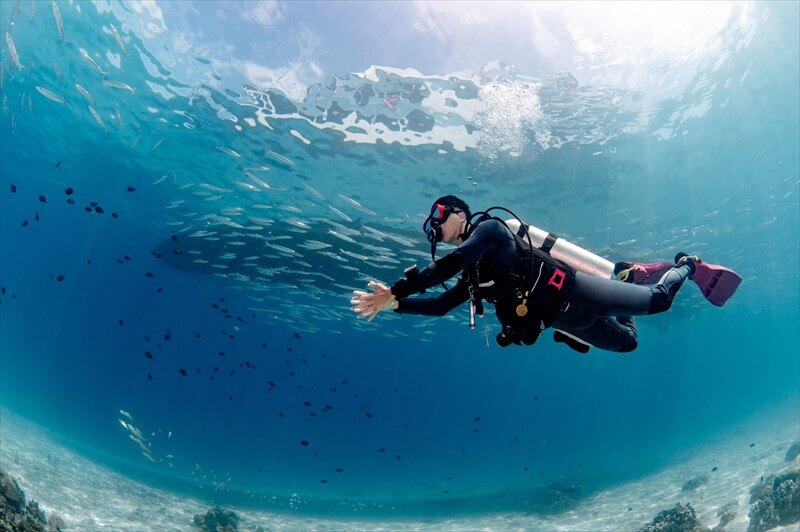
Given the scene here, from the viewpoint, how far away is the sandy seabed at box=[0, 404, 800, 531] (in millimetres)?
14594

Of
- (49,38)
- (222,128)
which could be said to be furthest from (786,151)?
(49,38)

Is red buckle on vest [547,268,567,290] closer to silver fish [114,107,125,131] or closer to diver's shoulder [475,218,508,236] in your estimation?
diver's shoulder [475,218,508,236]

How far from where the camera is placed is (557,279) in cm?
388

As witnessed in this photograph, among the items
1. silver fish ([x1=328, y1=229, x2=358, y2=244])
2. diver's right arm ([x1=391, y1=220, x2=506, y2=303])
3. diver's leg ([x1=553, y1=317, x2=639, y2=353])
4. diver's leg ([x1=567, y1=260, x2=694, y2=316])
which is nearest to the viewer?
diver's right arm ([x1=391, y1=220, x2=506, y2=303])

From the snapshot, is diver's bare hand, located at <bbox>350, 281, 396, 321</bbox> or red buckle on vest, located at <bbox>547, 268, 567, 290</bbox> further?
red buckle on vest, located at <bbox>547, 268, 567, 290</bbox>

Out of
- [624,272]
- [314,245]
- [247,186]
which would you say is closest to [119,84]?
[247,186]

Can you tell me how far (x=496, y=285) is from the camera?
390 centimetres

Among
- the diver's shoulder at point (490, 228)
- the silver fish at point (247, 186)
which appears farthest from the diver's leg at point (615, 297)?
the silver fish at point (247, 186)

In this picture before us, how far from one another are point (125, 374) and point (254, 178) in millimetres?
110173

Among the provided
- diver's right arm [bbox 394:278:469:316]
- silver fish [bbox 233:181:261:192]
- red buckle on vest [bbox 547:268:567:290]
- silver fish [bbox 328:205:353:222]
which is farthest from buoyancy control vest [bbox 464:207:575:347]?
silver fish [bbox 233:181:261:192]

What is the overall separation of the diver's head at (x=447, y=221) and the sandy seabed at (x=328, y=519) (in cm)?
1274

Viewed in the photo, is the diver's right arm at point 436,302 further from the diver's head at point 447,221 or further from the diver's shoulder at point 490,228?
the diver's shoulder at point 490,228

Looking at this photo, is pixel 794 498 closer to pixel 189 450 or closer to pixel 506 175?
pixel 506 175

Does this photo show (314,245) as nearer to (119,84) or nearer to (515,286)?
(119,84)
